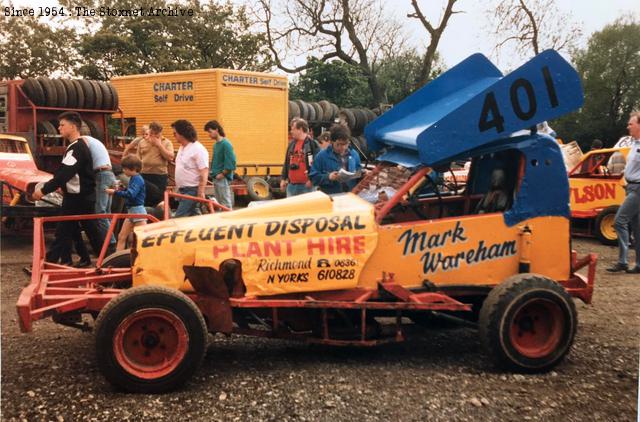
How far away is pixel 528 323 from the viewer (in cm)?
427

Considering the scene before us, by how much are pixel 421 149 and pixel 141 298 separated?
5.93ft

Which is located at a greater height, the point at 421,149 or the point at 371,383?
the point at 421,149

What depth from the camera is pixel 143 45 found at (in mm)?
5609

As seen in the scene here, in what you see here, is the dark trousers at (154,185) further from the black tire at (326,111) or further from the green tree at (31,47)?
the black tire at (326,111)

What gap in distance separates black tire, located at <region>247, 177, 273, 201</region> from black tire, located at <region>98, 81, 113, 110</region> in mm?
3169

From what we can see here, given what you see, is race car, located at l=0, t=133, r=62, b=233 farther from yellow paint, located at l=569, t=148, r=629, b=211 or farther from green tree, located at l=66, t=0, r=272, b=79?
yellow paint, located at l=569, t=148, r=629, b=211

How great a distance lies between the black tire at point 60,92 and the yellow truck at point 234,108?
7.16 feet

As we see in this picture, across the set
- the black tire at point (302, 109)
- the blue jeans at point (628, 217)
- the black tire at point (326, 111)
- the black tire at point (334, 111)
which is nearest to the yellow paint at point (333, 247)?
the blue jeans at point (628, 217)

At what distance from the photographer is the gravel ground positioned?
138 inches

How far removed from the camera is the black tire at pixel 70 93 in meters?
10.7

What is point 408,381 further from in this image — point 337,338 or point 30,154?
point 30,154

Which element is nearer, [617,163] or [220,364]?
[220,364]

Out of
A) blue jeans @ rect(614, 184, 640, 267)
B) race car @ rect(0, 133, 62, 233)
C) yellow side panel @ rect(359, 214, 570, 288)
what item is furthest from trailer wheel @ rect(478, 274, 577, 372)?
race car @ rect(0, 133, 62, 233)

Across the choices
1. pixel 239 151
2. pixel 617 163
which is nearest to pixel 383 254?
pixel 617 163
